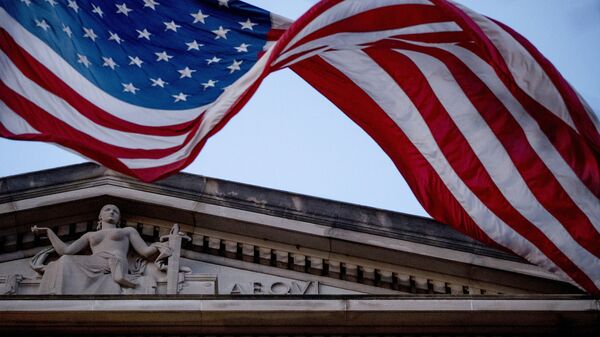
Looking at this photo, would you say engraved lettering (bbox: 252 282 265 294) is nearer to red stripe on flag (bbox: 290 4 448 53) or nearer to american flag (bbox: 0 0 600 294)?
american flag (bbox: 0 0 600 294)

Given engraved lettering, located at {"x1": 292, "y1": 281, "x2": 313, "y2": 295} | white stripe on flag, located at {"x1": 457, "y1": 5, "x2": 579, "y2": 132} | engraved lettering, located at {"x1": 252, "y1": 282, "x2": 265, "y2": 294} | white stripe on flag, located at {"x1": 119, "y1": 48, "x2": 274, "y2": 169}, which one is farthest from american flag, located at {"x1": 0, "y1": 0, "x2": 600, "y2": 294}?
engraved lettering, located at {"x1": 252, "y1": 282, "x2": 265, "y2": 294}

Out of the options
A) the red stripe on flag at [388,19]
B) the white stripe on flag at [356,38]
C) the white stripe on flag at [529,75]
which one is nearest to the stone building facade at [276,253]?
the white stripe on flag at [529,75]

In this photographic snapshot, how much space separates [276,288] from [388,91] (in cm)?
364

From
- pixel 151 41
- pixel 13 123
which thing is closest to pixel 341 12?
pixel 151 41

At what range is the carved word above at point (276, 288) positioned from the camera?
24.1 m

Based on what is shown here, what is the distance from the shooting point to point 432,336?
22.7 meters

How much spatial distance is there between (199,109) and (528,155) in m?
3.98

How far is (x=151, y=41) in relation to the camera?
71.6 feet

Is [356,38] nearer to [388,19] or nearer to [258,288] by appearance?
[388,19]

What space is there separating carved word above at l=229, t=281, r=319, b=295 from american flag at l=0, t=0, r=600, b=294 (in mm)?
3013

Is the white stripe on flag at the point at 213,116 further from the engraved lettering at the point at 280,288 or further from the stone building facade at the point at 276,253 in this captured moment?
the engraved lettering at the point at 280,288

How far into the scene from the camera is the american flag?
2117 centimetres

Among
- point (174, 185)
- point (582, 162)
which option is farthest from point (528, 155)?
point (174, 185)

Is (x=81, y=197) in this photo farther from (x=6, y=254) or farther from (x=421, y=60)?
(x=421, y=60)
